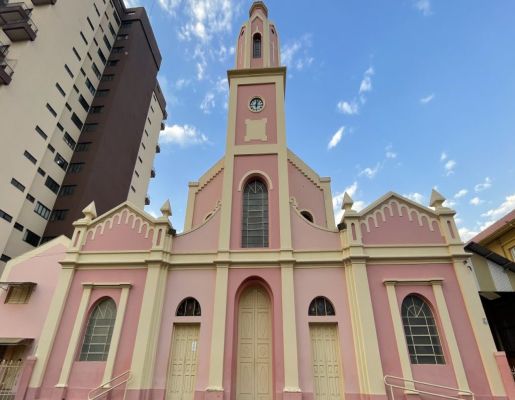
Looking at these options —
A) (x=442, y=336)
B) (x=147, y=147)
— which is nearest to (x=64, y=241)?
(x=442, y=336)

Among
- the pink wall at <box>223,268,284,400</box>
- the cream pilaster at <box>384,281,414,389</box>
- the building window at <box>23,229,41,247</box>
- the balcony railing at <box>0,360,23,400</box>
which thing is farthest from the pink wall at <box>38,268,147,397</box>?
the building window at <box>23,229,41,247</box>

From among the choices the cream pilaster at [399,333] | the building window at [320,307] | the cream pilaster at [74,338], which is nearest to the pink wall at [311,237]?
the building window at [320,307]

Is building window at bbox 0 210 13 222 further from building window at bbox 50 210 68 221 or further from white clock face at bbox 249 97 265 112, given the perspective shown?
white clock face at bbox 249 97 265 112

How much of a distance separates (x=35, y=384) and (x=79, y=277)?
12.3 ft

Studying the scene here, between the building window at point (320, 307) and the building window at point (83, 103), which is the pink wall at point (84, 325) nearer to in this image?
the building window at point (320, 307)

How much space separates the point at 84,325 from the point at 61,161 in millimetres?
24598

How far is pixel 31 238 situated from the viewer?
26.3 m

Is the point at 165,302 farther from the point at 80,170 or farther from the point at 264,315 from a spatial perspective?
the point at 80,170

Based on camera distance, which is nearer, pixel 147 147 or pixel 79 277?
pixel 79 277

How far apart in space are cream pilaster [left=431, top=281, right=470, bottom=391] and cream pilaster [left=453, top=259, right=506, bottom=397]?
27.9 inches

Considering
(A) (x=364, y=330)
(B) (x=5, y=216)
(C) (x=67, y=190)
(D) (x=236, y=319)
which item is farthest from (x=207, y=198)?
(C) (x=67, y=190)

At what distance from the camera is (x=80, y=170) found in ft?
101

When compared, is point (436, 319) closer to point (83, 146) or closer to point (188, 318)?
point (188, 318)

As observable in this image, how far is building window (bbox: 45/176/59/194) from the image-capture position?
28422 millimetres
